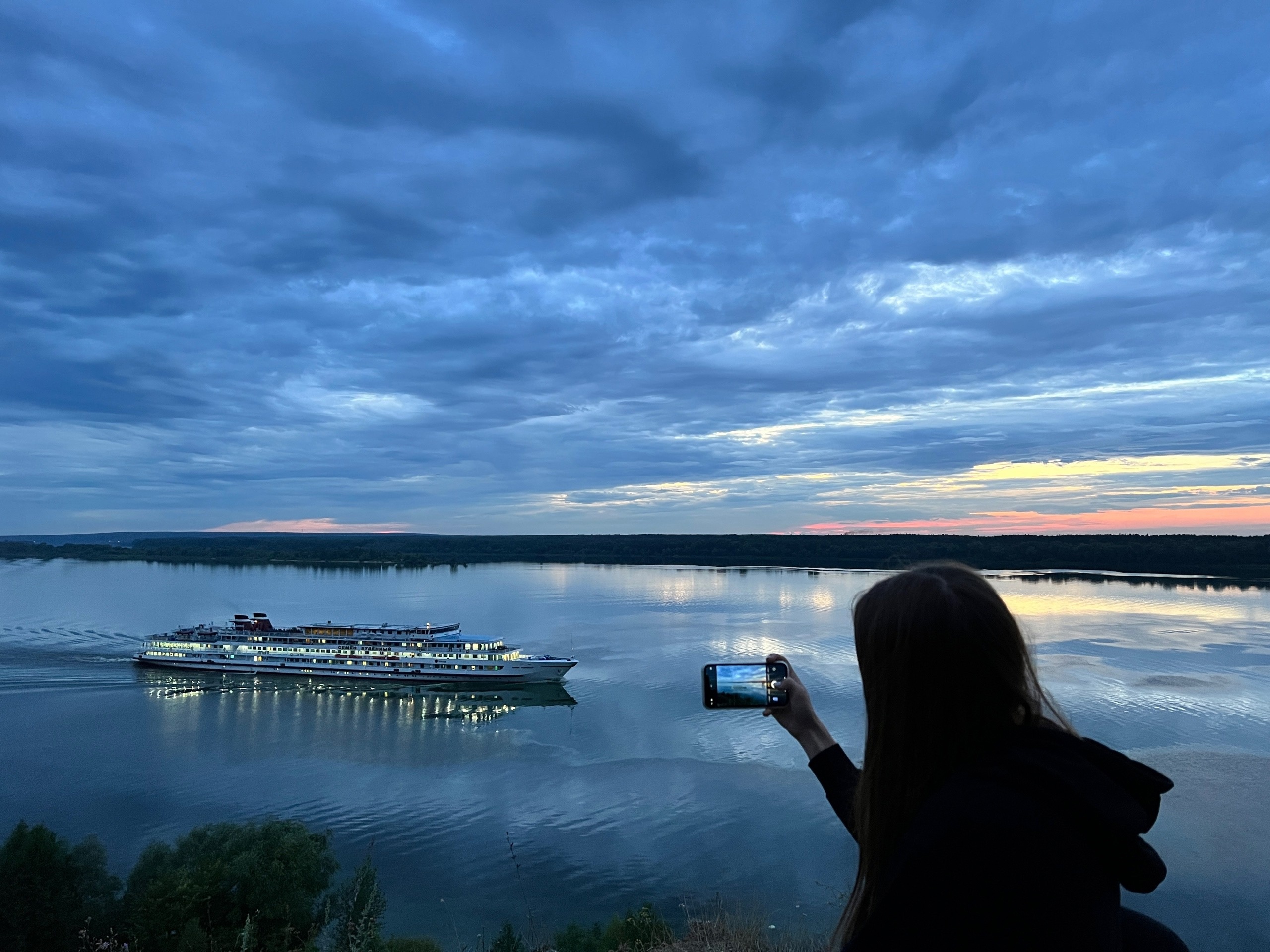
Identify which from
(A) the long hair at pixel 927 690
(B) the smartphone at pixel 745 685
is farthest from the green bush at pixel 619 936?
(A) the long hair at pixel 927 690

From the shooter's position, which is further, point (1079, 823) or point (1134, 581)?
point (1134, 581)

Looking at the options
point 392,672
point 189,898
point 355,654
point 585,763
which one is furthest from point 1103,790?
point 355,654

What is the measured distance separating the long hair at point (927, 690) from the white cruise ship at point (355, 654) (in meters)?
28.8

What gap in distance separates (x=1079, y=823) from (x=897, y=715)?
0.96ft

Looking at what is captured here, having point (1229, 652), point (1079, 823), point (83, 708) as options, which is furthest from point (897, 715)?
point (1229, 652)

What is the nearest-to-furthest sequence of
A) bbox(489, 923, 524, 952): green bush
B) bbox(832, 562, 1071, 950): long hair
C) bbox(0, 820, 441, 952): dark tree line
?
bbox(832, 562, 1071, 950): long hair, bbox(489, 923, 524, 952): green bush, bbox(0, 820, 441, 952): dark tree line

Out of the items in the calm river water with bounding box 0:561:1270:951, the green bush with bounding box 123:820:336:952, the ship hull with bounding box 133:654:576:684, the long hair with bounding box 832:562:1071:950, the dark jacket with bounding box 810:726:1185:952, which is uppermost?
the long hair with bounding box 832:562:1071:950

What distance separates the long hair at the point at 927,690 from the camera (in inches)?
50.2

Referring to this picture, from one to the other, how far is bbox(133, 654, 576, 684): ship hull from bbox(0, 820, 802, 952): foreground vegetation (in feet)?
59.7

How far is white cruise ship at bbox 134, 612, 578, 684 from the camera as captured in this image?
30.1m

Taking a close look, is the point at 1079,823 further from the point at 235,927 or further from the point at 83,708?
the point at 83,708

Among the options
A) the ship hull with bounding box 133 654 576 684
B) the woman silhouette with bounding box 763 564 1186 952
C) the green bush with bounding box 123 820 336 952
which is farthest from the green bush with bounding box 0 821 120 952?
the ship hull with bounding box 133 654 576 684

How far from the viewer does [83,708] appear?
1036 inches

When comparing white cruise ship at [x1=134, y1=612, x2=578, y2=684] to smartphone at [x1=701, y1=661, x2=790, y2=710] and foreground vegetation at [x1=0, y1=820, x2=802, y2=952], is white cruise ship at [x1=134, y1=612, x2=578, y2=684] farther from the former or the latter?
smartphone at [x1=701, y1=661, x2=790, y2=710]
